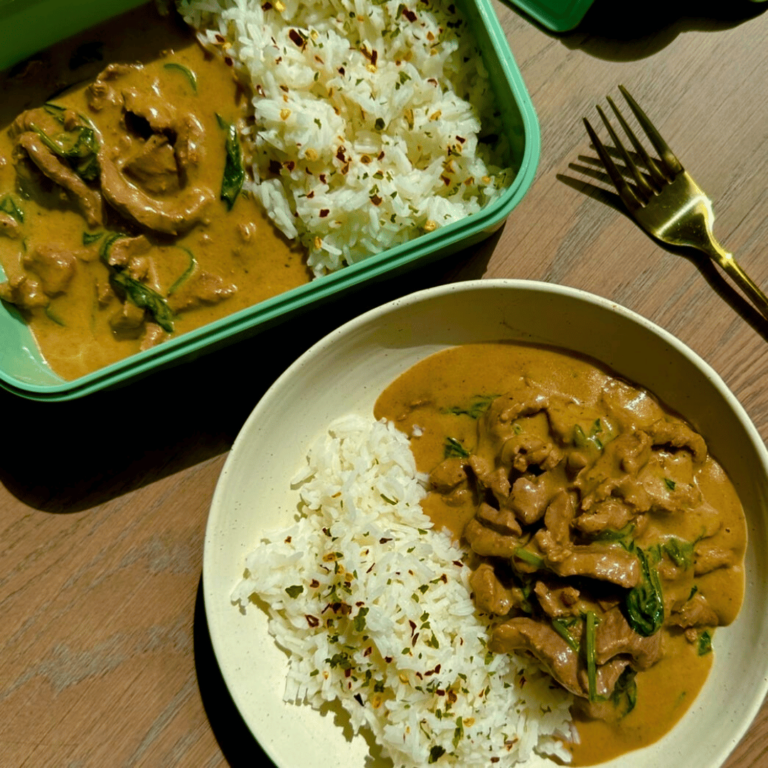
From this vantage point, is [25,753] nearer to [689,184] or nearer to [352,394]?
[352,394]

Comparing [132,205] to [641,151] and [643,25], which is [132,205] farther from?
[643,25]

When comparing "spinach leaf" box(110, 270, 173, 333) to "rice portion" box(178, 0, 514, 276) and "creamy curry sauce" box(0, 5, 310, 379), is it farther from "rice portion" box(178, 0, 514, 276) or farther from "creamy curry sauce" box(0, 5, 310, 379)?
"rice portion" box(178, 0, 514, 276)

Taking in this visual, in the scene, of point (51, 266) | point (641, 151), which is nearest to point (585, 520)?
point (641, 151)

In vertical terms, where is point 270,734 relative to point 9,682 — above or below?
above

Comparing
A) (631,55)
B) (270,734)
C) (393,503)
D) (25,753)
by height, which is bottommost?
(25,753)

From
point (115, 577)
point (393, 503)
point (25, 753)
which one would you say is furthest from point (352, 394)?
point (25, 753)

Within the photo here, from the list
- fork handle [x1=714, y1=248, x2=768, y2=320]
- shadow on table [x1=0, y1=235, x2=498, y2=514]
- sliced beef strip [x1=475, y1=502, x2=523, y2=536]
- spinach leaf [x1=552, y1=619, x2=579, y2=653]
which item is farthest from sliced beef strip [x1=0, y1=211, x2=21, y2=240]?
fork handle [x1=714, y1=248, x2=768, y2=320]
